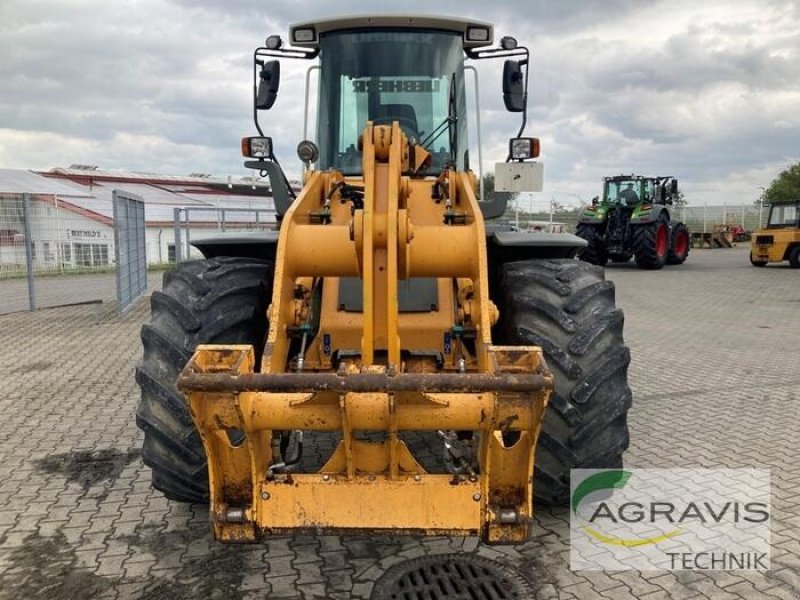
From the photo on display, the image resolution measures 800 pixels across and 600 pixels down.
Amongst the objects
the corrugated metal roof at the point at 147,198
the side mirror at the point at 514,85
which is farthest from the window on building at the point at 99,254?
the side mirror at the point at 514,85

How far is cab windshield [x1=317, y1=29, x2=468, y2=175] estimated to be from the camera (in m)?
4.85

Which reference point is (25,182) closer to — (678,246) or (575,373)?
(678,246)

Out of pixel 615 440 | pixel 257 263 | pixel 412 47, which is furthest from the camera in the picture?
pixel 412 47

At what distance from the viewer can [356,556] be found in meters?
3.38

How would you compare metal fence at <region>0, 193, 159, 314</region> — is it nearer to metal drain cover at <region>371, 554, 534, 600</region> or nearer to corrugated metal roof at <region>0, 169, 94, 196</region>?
corrugated metal roof at <region>0, 169, 94, 196</region>

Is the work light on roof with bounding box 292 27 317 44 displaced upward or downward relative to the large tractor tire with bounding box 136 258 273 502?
upward

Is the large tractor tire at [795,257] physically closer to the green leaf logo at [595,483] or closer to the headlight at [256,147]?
the green leaf logo at [595,483]

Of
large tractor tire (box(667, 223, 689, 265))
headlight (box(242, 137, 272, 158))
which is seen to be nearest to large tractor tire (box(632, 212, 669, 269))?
large tractor tire (box(667, 223, 689, 265))

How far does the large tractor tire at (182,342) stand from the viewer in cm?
324

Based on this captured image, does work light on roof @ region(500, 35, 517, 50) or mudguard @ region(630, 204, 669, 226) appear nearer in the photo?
work light on roof @ region(500, 35, 517, 50)

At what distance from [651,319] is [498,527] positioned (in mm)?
9612

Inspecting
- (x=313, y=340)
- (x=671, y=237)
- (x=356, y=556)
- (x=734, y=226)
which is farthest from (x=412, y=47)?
(x=734, y=226)

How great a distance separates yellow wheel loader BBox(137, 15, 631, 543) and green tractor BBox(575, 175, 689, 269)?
16.3 m

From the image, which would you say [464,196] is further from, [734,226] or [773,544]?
[734,226]
